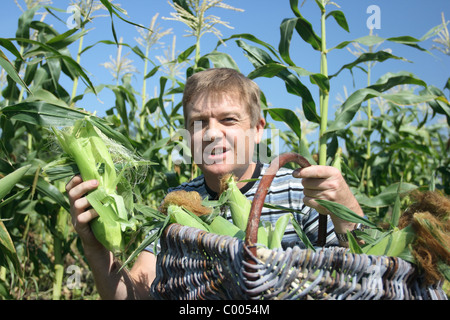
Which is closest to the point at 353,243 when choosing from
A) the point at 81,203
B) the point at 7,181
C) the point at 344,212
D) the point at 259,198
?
the point at 344,212

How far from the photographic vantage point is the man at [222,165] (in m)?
1.34

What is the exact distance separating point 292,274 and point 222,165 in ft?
2.84

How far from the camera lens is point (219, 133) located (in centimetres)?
159

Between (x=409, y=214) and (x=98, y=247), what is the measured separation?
3.33 ft

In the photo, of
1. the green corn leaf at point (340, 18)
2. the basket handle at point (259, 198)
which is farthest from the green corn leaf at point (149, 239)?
the green corn leaf at point (340, 18)

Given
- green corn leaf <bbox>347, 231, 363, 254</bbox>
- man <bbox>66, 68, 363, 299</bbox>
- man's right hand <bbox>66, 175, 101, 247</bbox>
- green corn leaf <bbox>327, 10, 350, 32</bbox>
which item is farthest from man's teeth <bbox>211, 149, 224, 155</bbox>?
green corn leaf <bbox>327, 10, 350, 32</bbox>

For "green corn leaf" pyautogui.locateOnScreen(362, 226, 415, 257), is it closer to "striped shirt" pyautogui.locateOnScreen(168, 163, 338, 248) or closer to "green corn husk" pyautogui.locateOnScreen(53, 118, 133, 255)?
"striped shirt" pyautogui.locateOnScreen(168, 163, 338, 248)

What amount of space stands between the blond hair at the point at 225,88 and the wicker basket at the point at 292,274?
0.83 meters

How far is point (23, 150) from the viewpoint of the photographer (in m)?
3.27

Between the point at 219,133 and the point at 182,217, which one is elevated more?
the point at 219,133

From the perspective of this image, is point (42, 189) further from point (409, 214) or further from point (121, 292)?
point (409, 214)

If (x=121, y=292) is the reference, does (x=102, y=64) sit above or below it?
above

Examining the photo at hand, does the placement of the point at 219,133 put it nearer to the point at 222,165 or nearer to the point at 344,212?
the point at 222,165
